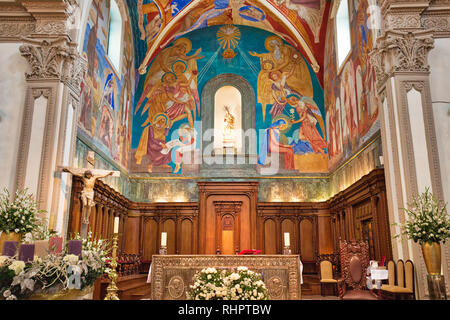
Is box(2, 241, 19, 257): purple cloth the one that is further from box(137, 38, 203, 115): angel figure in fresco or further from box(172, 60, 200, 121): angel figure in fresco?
box(137, 38, 203, 115): angel figure in fresco

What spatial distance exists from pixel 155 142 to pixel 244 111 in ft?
13.9

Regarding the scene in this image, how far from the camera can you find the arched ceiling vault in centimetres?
1568

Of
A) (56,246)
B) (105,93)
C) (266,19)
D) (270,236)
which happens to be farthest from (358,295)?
(266,19)

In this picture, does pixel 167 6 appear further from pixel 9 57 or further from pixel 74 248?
pixel 74 248

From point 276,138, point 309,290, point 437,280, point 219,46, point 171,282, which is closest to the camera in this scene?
point 437,280

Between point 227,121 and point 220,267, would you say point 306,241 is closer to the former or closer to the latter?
point 227,121

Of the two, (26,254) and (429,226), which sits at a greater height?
(429,226)

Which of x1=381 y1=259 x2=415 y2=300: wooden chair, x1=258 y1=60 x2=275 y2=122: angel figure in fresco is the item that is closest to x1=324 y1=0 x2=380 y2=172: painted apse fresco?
x1=258 y1=60 x2=275 y2=122: angel figure in fresco

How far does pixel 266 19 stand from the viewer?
17.0 meters

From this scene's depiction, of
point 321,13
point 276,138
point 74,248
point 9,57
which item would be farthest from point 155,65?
point 74,248

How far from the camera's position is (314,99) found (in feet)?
56.3

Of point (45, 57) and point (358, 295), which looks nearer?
point (358, 295)

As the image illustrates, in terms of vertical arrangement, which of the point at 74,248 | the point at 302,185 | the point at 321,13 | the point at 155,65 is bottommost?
the point at 74,248

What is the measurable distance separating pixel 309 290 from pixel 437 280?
6.56 metres
